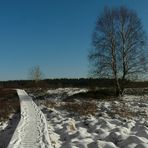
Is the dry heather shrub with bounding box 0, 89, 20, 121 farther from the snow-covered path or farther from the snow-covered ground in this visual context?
the snow-covered path

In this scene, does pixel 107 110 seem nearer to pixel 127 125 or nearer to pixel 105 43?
pixel 127 125

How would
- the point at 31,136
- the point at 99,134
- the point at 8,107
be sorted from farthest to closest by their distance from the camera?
1. the point at 8,107
2. the point at 99,134
3. the point at 31,136

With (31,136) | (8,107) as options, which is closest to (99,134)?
(31,136)

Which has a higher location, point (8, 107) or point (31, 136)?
point (8, 107)

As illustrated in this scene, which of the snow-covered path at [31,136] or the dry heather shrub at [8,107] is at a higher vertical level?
the dry heather shrub at [8,107]

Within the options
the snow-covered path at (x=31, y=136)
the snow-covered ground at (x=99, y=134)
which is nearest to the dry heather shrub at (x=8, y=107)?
the snow-covered ground at (x=99, y=134)

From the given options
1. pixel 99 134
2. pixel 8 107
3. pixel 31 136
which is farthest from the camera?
pixel 8 107

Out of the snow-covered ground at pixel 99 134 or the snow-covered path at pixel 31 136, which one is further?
the snow-covered ground at pixel 99 134

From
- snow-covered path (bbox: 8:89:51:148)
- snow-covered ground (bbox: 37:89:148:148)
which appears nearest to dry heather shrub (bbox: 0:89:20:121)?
snow-covered ground (bbox: 37:89:148:148)

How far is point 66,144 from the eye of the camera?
12289mm

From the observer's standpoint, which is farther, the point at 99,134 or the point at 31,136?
the point at 99,134

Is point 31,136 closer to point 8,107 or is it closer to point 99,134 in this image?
point 99,134

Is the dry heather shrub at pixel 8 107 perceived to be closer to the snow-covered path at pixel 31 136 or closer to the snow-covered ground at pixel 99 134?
the snow-covered ground at pixel 99 134

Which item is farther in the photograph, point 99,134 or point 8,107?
point 8,107
